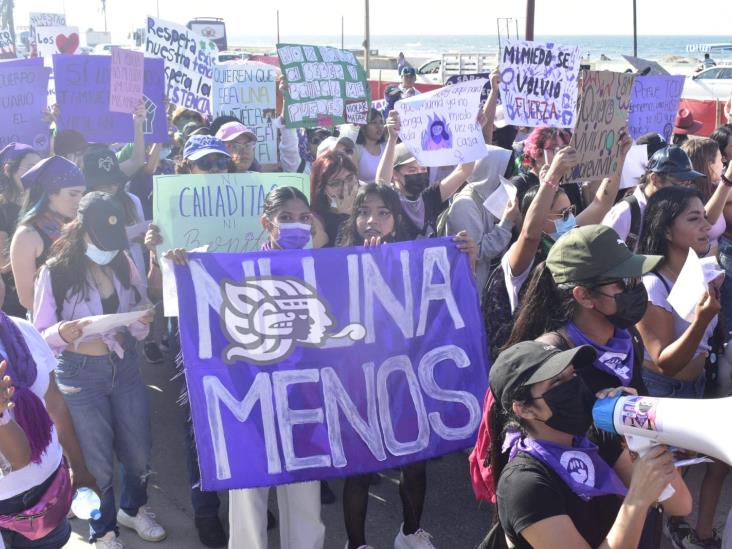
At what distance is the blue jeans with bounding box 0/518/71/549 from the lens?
3.08m

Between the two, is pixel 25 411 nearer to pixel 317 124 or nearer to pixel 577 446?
pixel 577 446

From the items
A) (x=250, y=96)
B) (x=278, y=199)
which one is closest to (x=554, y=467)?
(x=278, y=199)

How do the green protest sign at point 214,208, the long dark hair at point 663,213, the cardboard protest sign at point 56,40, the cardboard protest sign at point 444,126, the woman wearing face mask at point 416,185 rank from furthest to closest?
the cardboard protest sign at point 56,40 < the cardboard protest sign at point 444,126 < the woman wearing face mask at point 416,185 < the green protest sign at point 214,208 < the long dark hair at point 663,213

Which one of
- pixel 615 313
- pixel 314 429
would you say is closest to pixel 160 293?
pixel 314 429

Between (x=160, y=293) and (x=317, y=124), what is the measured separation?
385cm

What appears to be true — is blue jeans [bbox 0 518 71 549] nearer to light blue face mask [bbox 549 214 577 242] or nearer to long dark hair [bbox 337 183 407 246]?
long dark hair [bbox 337 183 407 246]

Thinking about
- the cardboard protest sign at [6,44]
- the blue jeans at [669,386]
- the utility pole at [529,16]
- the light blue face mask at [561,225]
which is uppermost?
the utility pole at [529,16]

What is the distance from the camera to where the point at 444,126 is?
231 inches

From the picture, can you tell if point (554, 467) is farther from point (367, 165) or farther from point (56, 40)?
point (56, 40)

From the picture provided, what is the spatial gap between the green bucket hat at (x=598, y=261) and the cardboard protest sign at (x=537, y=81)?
3749mm

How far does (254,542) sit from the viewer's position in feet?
12.2

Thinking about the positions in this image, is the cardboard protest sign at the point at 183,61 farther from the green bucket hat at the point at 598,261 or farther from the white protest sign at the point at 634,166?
the green bucket hat at the point at 598,261

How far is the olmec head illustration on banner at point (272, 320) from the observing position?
359cm

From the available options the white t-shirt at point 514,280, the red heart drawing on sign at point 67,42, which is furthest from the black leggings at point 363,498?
the red heart drawing on sign at point 67,42
